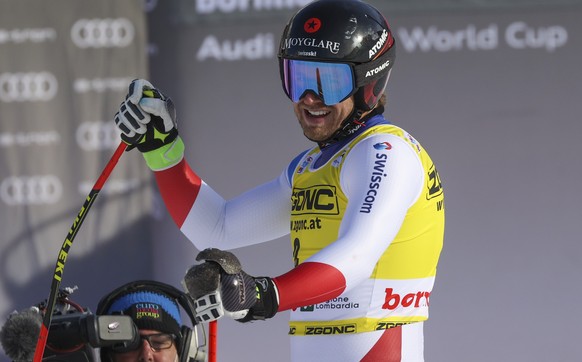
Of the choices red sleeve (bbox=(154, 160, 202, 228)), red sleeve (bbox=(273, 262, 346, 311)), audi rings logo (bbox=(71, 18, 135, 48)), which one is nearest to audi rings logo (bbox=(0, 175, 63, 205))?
audi rings logo (bbox=(71, 18, 135, 48))

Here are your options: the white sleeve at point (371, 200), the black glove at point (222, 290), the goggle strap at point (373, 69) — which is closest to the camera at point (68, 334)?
the black glove at point (222, 290)

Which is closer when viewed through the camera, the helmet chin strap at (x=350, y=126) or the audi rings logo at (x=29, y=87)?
the helmet chin strap at (x=350, y=126)

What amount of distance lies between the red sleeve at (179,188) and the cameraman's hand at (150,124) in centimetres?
2

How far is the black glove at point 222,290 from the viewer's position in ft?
7.55

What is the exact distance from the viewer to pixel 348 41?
9.32 feet

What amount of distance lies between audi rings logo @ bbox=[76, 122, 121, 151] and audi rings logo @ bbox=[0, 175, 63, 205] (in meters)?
0.19

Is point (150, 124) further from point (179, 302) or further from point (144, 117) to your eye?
point (179, 302)

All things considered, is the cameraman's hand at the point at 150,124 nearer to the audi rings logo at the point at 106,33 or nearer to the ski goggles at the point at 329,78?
the ski goggles at the point at 329,78

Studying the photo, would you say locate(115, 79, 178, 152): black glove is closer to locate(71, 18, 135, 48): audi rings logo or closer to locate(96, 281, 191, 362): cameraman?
locate(96, 281, 191, 362): cameraman

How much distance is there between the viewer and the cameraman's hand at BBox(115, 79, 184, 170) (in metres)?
2.98

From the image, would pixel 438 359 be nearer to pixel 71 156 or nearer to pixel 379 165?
pixel 71 156

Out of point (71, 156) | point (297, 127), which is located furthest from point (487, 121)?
A: point (71, 156)

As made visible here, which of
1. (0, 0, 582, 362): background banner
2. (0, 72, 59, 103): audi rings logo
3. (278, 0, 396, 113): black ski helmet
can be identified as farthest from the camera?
(0, 72, 59, 103): audi rings logo

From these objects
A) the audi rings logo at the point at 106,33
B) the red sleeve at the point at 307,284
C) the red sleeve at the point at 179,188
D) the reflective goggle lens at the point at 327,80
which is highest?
the audi rings logo at the point at 106,33
